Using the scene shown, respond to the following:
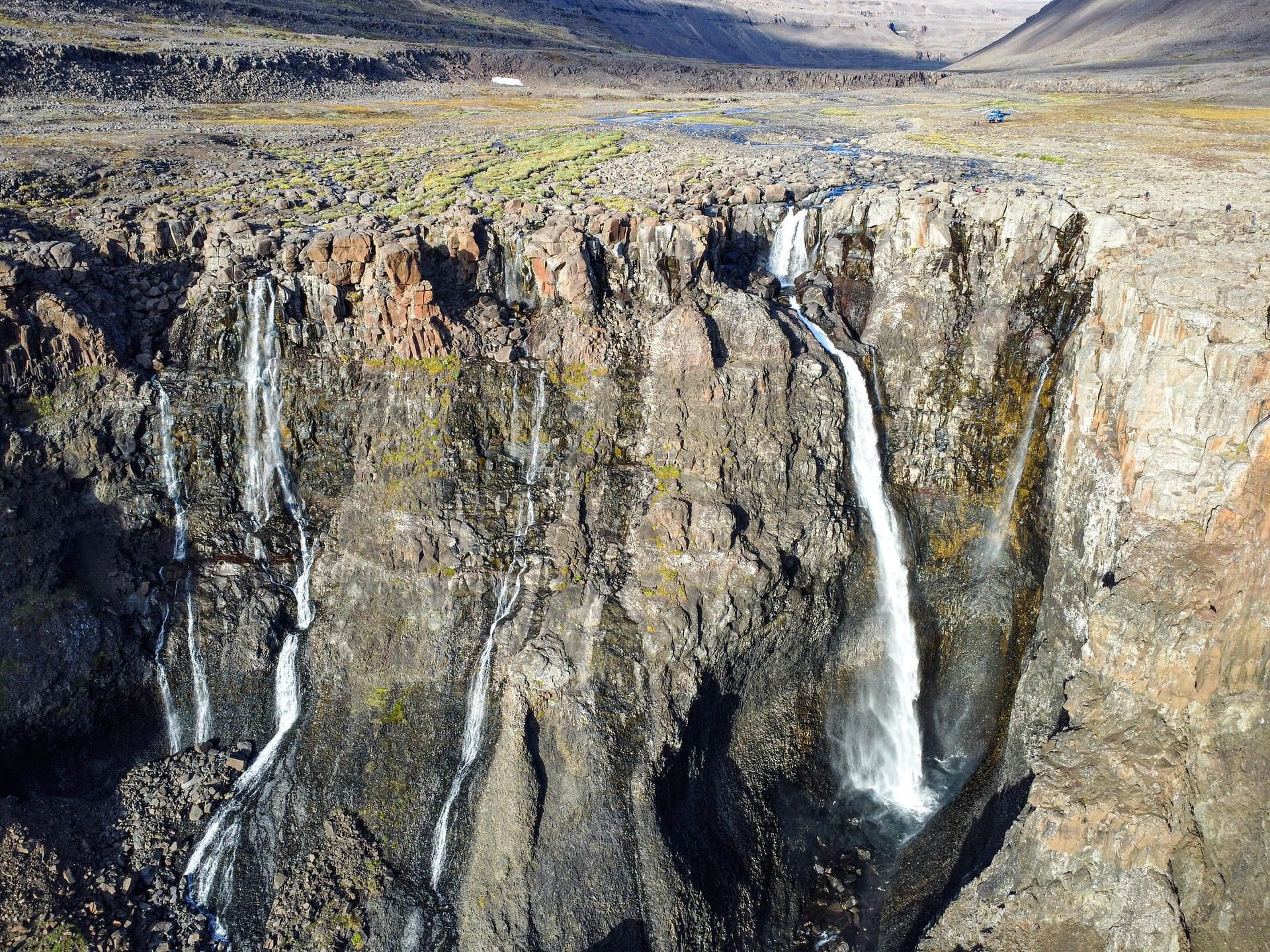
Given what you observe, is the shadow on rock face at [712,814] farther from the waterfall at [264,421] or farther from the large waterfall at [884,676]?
the waterfall at [264,421]

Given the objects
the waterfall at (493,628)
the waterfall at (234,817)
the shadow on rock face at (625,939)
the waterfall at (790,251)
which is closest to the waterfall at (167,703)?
the waterfall at (234,817)

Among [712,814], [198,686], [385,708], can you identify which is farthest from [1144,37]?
[198,686]

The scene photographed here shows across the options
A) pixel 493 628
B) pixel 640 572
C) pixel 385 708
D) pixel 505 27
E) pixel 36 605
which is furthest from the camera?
pixel 505 27

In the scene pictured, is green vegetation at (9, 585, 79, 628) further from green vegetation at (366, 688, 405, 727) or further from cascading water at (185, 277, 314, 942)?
green vegetation at (366, 688, 405, 727)

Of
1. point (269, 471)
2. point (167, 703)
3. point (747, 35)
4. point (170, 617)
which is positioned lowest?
point (167, 703)

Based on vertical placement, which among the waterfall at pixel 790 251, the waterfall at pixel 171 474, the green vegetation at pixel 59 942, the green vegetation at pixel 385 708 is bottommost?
the green vegetation at pixel 59 942

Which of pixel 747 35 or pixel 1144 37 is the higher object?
pixel 747 35

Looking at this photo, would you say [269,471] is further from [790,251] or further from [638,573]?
[790,251]
